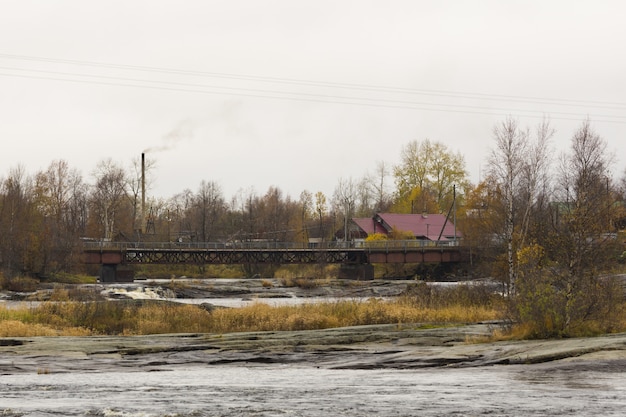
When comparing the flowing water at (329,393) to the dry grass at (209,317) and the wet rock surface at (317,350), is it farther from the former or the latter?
the dry grass at (209,317)

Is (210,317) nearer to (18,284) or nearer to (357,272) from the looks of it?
(18,284)

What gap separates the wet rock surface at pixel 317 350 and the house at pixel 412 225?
3119 inches

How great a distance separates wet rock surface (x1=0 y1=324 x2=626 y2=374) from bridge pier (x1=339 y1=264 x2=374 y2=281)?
59.4 m

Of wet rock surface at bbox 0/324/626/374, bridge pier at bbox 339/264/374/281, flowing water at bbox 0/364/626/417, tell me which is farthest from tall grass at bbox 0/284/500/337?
bridge pier at bbox 339/264/374/281

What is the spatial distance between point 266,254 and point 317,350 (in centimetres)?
6830

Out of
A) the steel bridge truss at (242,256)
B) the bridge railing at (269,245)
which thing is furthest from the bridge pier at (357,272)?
the bridge railing at (269,245)

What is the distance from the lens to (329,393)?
723 inches

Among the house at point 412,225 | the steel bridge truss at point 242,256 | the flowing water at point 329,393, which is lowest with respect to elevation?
the flowing water at point 329,393

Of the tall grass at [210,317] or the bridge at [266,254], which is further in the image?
the bridge at [266,254]

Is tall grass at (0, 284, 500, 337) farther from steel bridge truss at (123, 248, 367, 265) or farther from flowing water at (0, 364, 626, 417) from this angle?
steel bridge truss at (123, 248, 367, 265)

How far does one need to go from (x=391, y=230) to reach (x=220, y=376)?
296ft

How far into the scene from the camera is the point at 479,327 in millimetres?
32500

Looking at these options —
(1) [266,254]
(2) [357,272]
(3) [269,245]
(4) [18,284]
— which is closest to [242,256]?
(1) [266,254]

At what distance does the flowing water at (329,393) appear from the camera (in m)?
15.9
